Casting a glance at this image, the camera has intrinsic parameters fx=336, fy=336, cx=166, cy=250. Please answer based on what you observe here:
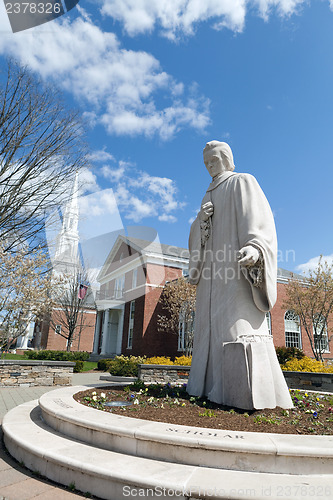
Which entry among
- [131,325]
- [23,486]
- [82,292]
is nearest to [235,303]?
[23,486]

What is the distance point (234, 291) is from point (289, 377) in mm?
7572

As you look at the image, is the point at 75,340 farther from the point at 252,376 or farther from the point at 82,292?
the point at 252,376

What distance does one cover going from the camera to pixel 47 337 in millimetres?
37500

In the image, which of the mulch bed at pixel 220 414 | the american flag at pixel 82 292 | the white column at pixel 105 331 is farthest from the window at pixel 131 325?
the mulch bed at pixel 220 414

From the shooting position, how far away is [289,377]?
35.1ft

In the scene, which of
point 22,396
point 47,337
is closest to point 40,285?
point 22,396

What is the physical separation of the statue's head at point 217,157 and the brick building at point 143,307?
1963 centimetres

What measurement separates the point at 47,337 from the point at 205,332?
36.4m

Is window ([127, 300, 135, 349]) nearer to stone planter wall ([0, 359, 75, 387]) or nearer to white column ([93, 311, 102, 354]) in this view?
white column ([93, 311, 102, 354])

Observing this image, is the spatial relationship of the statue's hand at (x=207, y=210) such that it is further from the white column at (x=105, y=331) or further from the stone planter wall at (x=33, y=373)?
the white column at (x=105, y=331)

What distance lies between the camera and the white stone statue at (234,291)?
13.5 ft

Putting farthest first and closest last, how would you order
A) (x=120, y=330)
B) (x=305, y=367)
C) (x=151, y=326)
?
(x=120, y=330)
(x=151, y=326)
(x=305, y=367)

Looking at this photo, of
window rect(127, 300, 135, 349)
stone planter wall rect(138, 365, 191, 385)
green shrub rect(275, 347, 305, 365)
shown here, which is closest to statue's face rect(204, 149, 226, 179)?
stone planter wall rect(138, 365, 191, 385)

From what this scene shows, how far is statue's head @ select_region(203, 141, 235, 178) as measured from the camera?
18.1 ft
